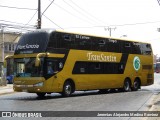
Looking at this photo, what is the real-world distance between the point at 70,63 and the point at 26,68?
8.76ft

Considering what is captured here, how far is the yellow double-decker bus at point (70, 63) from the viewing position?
21406 millimetres

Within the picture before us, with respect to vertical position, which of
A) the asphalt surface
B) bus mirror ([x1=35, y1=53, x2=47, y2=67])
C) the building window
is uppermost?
the building window

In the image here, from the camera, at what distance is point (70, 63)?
22984mm

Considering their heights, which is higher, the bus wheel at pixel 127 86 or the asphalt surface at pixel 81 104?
the bus wheel at pixel 127 86

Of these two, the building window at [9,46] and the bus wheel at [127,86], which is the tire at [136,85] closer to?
the bus wheel at [127,86]

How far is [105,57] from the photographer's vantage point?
85.9 ft

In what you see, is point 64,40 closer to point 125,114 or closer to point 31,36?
point 31,36

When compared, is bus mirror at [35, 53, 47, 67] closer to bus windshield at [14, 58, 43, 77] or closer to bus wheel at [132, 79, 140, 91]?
bus windshield at [14, 58, 43, 77]

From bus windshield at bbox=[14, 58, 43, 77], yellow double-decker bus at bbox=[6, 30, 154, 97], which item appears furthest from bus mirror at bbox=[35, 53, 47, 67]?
→ bus windshield at bbox=[14, 58, 43, 77]

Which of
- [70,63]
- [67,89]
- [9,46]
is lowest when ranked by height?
[67,89]

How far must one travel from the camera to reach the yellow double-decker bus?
843 inches

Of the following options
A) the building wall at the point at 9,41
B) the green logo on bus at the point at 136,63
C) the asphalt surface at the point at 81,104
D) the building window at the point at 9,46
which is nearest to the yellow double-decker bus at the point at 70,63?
the green logo on bus at the point at 136,63

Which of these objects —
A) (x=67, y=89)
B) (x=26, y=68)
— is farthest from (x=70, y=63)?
(x=26, y=68)

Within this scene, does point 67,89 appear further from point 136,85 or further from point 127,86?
point 136,85
